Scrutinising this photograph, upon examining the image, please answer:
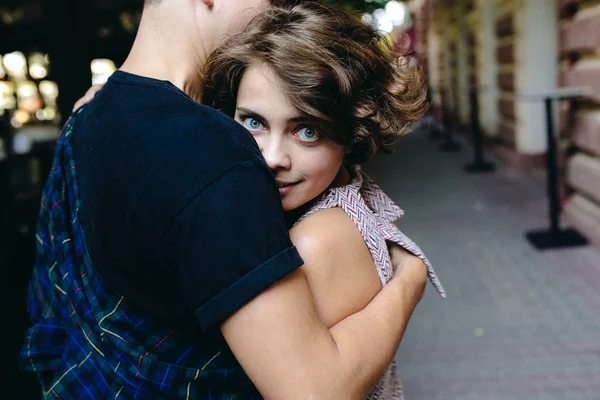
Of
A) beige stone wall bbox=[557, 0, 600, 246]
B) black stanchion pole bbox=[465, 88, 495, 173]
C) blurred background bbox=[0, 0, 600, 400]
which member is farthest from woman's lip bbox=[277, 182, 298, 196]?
black stanchion pole bbox=[465, 88, 495, 173]

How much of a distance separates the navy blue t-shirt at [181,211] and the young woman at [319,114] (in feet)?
0.57

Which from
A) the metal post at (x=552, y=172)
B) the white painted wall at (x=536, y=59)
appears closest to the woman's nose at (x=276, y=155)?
the metal post at (x=552, y=172)

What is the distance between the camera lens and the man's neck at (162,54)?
1307 mm

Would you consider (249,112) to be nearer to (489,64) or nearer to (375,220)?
(375,220)

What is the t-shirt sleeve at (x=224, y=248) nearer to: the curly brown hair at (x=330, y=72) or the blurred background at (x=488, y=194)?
the curly brown hair at (x=330, y=72)

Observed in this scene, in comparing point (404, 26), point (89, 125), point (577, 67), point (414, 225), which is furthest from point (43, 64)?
point (404, 26)

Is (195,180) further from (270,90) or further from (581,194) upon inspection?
(581,194)

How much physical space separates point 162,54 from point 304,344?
71 cm

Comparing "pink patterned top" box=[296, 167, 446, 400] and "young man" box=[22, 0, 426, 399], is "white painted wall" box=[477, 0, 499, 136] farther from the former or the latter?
"young man" box=[22, 0, 426, 399]

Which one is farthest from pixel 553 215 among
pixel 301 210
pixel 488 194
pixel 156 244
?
pixel 156 244

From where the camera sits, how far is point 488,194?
7629mm

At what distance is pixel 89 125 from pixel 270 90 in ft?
1.13

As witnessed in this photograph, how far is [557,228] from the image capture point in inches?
209

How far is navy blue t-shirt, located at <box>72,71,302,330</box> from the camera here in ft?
3.01
